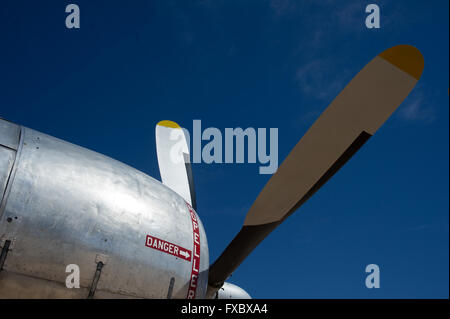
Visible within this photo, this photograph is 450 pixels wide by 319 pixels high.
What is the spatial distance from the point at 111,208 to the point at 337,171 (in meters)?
4.74

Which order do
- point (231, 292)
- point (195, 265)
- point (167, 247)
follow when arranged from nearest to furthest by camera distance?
1. point (167, 247)
2. point (195, 265)
3. point (231, 292)

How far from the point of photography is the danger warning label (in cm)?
729

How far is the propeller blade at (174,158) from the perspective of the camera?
483 inches

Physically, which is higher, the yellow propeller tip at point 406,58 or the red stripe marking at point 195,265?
the yellow propeller tip at point 406,58

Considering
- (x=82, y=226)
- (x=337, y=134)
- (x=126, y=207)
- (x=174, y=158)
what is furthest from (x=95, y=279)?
(x=174, y=158)

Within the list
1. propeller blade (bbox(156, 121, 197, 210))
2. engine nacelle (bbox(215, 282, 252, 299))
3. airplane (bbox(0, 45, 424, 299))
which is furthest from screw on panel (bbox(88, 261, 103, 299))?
engine nacelle (bbox(215, 282, 252, 299))

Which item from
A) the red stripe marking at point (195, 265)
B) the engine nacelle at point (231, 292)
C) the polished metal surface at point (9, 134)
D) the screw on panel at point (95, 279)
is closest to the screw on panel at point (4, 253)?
the screw on panel at point (95, 279)

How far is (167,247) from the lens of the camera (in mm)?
7539

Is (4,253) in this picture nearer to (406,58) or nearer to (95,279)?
(95,279)

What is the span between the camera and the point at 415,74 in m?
7.23

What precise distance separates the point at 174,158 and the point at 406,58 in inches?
311

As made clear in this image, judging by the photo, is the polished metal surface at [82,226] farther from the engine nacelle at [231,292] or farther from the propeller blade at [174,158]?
the engine nacelle at [231,292]

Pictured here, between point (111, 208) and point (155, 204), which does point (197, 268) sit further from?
point (111, 208)
